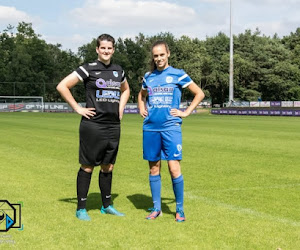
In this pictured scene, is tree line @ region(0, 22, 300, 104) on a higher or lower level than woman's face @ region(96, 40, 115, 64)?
higher

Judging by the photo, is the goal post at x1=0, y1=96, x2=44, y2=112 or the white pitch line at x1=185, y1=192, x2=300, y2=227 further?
the goal post at x1=0, y1=96, x2=44, y2=112

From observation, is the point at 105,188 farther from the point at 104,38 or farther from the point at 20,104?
the point at 20,104

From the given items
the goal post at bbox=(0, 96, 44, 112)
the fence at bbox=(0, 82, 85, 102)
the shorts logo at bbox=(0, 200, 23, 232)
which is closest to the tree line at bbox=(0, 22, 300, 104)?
the fence at bbox=(0, 82, 85, 102)

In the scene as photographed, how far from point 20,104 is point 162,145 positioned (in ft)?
206

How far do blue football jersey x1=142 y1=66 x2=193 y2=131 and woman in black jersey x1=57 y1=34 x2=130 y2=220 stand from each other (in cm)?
44

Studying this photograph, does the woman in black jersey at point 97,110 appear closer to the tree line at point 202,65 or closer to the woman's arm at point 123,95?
the woman's arm at point 123,95

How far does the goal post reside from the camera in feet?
211

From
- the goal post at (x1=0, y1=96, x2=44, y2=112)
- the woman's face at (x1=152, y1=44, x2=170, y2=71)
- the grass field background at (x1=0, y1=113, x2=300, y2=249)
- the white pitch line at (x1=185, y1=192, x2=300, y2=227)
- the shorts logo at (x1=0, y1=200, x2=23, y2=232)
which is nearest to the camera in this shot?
the grass field background at (x1=0, y1=113, x2=300, y2=249)

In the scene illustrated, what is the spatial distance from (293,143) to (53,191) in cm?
1086

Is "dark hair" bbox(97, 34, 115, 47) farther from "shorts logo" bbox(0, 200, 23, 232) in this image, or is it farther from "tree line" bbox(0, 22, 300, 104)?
"tree line" bbox(0, 22, 300, 104)

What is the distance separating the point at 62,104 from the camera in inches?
2648

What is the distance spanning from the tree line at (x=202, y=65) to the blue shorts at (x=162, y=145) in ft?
225

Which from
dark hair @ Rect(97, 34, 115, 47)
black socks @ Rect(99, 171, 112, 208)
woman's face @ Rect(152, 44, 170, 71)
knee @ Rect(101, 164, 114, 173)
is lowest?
black socks @ Rect(99, 171, 112, 208)

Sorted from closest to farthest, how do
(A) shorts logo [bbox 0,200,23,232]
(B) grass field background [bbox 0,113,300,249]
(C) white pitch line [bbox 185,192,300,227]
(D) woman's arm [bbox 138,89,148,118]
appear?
(B) grass field background [bbox 0,113,300,249] → (A) shorts logo [bbox 0,200,23,232] → (C) white pitch line [bbox 185,192,300,227] → (D) woman's arm [bbox 138,89,148,118]
